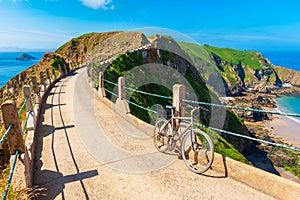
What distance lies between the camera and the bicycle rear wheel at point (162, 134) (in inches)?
207

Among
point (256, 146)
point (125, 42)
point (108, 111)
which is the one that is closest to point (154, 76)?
point (125, 42)

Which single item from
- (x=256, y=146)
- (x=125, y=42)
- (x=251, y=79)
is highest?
(x=125, y=42)

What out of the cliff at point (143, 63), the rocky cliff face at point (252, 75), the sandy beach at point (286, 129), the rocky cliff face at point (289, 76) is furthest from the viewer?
the rocky cliff face at point (289, 76)

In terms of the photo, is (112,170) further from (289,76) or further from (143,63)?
(289,76)

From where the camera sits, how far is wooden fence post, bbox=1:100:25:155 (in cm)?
344

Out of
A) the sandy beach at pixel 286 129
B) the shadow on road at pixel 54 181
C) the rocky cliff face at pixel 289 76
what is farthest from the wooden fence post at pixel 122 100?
the rocky cliff face at pixel 289 76

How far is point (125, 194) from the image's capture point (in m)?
3.75

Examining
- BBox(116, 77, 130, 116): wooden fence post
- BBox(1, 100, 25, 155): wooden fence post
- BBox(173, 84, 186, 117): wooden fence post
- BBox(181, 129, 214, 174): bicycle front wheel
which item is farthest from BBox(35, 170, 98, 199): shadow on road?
BBox(116, 77, 130, 116): wooden fence post

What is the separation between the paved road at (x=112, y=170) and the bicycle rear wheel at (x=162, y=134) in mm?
276

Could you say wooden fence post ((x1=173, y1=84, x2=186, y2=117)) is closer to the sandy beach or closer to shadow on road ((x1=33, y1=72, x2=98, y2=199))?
shadow on road ((x1=33, y1=72, x2=98, y2=199))

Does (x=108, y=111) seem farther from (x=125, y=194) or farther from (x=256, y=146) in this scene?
(x=256, y=146)

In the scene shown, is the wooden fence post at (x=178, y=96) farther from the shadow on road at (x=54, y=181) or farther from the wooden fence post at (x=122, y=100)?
the wooden fence post at (x=122, y=100)

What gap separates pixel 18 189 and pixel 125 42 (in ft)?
152

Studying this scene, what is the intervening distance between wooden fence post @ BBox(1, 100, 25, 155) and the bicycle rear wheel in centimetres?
315
